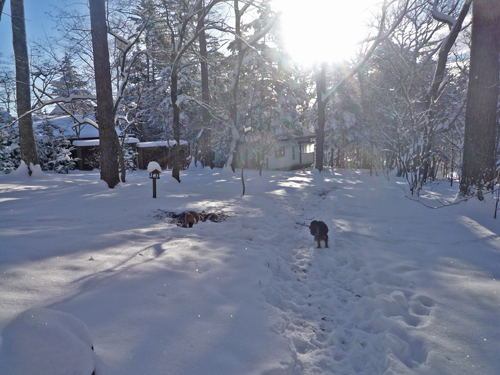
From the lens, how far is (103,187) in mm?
8344

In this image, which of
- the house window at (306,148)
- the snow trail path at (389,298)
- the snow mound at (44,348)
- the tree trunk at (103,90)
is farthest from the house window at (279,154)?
the snow mound at (44,348)

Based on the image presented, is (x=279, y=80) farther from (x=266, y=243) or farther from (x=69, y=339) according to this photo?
(x=69, y=339)

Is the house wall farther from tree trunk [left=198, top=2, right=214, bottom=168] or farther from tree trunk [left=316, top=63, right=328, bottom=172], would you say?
tree trunk [left=198, top=2, right=214, bottom=168]

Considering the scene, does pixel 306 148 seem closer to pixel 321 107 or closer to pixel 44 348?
pixel 321 107

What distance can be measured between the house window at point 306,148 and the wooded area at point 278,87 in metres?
4.15

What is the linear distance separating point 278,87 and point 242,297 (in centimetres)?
2064

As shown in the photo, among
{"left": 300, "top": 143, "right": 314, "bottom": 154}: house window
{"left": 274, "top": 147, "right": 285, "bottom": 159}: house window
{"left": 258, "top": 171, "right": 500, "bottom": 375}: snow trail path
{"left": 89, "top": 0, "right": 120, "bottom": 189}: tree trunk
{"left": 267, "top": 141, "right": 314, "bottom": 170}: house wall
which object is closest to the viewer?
{"left": 258, "top": 171, "right": 500, "bottom": 375}: snow trail path

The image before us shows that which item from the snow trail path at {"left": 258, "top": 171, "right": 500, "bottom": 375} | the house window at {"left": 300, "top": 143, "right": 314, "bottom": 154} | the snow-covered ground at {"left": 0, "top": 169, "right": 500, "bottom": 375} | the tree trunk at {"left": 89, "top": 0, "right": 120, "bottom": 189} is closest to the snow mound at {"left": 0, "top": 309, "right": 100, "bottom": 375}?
the snow-covered ground at {"left": 0, "top": 169, "right": 500, "bottom": 375}

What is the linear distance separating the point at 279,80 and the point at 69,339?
21.7m

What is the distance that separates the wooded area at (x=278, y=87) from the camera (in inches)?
252

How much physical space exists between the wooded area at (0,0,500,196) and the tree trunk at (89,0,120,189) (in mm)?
30

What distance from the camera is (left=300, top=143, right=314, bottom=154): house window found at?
32.8 metres

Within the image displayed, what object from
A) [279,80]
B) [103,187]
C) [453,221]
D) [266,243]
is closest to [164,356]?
[266,243]

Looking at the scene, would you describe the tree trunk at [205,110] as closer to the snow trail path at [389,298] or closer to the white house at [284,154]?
the white house at [284,154]
